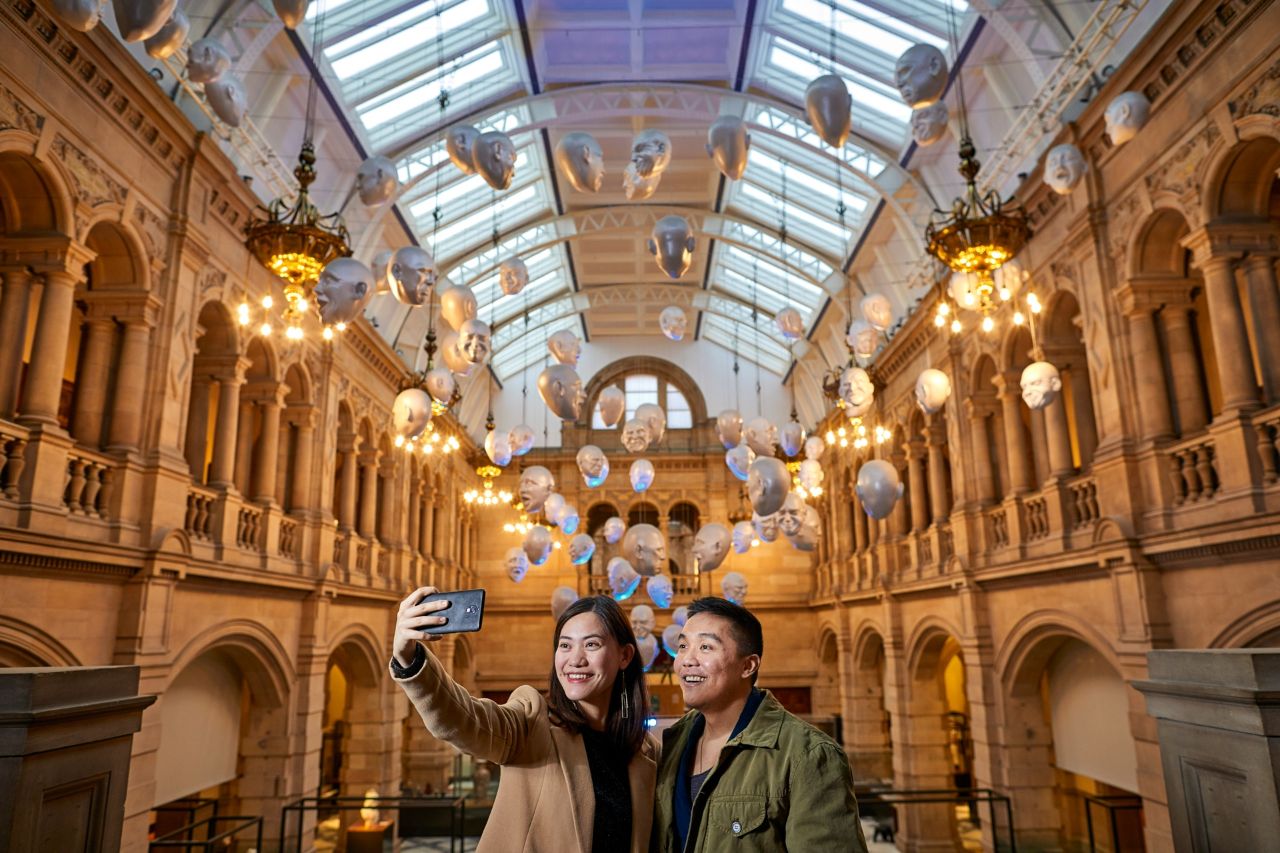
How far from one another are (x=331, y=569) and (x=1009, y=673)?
10361 mm

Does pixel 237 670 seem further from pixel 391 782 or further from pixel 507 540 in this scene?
pixel 507 540

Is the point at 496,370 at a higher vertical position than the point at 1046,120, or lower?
higher

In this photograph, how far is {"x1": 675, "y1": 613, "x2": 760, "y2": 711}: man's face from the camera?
256cm

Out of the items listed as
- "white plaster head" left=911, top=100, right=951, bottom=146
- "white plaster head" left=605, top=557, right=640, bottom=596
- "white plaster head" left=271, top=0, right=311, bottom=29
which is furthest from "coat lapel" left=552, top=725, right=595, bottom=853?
"white plaster head" left=605, top=557, right=640, bottom=596

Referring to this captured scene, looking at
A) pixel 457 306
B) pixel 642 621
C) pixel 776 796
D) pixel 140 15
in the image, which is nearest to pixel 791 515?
pixel 457 306

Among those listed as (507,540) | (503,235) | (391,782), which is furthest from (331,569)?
(507,540)

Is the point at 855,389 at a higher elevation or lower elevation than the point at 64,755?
higher

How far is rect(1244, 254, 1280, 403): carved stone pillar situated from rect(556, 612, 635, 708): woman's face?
7645mm

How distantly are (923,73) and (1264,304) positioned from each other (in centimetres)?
397

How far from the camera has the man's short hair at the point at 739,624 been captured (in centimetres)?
263

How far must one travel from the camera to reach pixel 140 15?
5168 millimetres

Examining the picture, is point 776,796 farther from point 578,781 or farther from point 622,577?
point 622,577

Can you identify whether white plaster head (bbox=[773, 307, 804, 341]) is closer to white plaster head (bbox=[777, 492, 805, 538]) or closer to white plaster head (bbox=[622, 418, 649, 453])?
white plaster head (bbox=[777, 492, 805, 538])

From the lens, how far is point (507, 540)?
27203 millimetres
